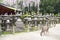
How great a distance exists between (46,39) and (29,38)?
0.94m

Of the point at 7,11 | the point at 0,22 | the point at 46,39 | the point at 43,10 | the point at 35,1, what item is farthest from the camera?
the point at 35,1

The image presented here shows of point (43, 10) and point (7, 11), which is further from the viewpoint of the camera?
point (43, 10)

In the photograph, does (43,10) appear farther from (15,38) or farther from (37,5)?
(15,38)

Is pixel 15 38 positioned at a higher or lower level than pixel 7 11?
lower

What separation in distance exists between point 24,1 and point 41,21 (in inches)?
723

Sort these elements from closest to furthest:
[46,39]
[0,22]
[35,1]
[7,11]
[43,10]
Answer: [46,39] < [0,22] < [7,11] < [43,10] < [35,1]

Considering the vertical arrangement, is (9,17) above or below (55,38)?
above

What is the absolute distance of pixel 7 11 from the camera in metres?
18.0

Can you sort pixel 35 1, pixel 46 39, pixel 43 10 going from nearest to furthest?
pixel 46 39 → pixel 43 10 → pixel 35 1

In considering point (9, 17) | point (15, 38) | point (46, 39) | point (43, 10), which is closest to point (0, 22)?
point (9, 17)

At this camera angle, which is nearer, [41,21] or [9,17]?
[9,17]

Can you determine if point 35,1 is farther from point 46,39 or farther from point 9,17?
point 46,39

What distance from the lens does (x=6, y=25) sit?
1535 centimetres

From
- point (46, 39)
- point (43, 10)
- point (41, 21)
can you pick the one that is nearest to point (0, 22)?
point (46, 39)
